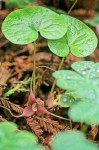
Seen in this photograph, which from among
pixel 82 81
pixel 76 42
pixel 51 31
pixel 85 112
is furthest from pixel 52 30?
pixel 85 112

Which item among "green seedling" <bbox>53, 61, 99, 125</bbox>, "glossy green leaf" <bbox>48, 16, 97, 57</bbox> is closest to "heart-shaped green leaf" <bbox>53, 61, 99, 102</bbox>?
"green seedling" <bbox>53, 61, 99, 125</bbox>

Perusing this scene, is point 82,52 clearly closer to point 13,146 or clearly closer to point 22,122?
point 22,122

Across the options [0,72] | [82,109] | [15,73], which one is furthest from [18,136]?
[15,73]

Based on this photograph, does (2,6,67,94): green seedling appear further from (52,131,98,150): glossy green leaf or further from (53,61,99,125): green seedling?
(52,131,98,150): glossy green leaf

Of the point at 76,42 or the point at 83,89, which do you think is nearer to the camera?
the point at 83,89

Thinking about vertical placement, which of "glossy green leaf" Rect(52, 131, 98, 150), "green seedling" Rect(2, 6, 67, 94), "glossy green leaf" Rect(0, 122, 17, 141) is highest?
"glossy green leaf" Rect(52, 131, 98, 150)

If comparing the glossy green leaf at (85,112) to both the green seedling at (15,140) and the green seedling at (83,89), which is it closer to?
the green seedling at (83,89)

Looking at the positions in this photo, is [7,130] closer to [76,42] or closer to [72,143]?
[72,143]
